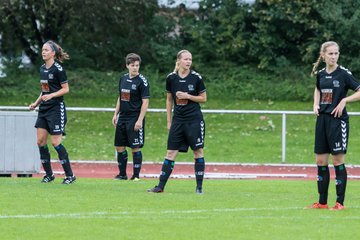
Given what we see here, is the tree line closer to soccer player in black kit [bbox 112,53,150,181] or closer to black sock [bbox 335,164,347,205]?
soccer player in black kit [bbox 112,53,150,181]

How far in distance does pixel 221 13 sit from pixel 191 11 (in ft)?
5.09

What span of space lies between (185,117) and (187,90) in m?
0.39

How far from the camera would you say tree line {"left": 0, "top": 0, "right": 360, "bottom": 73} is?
32.0 metres

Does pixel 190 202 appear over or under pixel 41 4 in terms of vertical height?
under

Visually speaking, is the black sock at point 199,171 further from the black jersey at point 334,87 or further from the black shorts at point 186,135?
the black jersey at point 334,87

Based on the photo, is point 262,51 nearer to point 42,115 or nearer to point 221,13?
point 221,13

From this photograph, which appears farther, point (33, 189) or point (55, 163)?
point (55, 163)

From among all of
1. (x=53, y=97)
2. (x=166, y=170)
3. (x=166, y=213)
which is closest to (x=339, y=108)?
Answer: (x=166, y=213)

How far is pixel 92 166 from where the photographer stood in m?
22.3

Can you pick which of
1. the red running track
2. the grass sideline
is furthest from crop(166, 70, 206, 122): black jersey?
the red running track

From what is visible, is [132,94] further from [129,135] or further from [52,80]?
[52,80]

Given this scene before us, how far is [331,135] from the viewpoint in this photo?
1274 cm

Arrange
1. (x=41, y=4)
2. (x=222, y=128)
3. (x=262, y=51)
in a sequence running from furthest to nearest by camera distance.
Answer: (x=262, y=51)
(x=41, y=4)
(x=222, y=128)

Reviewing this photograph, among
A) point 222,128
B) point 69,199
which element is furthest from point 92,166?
point 69,199
